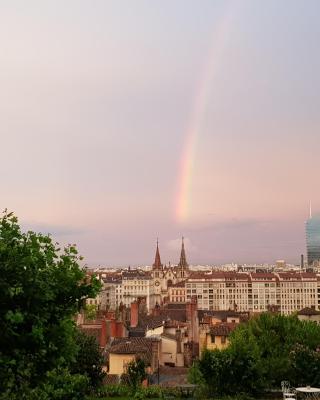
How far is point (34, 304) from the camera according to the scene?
12.7m

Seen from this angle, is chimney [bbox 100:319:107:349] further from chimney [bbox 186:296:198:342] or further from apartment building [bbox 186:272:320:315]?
apartment building [bbox 186:272:320:315]

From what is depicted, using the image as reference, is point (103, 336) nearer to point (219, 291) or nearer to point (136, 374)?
point (136, 374)

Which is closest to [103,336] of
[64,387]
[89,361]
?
[89,361]

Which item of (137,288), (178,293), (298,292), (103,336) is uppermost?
(137,288)

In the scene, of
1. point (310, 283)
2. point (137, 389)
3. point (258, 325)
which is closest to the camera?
point (137, 389)

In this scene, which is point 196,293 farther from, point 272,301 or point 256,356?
point 256,356

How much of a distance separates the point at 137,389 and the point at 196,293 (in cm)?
12819

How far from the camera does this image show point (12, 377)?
41.4 feet

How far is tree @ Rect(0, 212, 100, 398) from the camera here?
40.6 ft

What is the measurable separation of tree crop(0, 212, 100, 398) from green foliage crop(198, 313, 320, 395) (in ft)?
58.0

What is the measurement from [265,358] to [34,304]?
25.4m

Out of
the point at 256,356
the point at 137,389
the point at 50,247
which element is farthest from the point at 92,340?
the point at 50,247

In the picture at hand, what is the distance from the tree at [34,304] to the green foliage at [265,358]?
17.7 meters

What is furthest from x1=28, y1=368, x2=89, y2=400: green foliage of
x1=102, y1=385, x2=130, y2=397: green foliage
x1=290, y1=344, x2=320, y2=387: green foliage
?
x1=290, y1=344, x2=320, y2=387: green foliage
